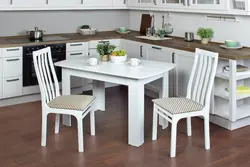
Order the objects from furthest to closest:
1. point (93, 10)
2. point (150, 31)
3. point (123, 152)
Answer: point (93, 10)
point (150, 31)
point (123, 152)

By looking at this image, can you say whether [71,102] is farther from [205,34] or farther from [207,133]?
[205,34]

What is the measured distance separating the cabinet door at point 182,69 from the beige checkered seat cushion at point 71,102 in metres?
1.34

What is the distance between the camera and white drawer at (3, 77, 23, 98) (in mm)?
4707

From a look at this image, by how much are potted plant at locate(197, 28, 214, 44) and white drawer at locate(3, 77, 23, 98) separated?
96.3 inches

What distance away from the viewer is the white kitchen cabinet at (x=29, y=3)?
194 inches

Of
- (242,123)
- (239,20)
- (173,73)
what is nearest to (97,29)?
(173,73)

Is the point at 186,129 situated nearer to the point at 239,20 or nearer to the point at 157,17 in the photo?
the point at 239,20

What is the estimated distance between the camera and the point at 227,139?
3637mm

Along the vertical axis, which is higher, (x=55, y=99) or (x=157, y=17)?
(x=157, y=17)

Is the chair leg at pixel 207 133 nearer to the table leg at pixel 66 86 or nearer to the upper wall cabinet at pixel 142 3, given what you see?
the table leg at pixel 66 86

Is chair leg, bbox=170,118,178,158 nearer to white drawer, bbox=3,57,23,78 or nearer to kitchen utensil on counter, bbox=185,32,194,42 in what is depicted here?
kitchen utensil on counter, bbox=185,32,194,42

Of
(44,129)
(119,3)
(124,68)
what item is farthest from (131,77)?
(119,3)

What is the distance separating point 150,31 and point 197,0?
98 centimetres

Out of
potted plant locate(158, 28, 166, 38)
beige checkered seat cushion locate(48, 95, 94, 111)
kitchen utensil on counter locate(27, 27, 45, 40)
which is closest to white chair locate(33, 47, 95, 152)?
beige checkered seat cushion locate(48, 95, 94, 111)
